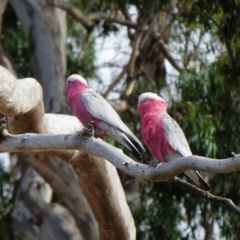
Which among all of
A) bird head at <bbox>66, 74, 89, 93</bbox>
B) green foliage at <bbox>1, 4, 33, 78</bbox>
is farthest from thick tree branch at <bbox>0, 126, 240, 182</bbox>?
green foliage at <bbox>1, 4, 33, 78</bbox>

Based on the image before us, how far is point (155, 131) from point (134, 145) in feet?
0.53

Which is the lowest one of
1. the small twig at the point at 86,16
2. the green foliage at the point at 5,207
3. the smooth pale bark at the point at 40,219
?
the green foliage at the point at 5,207

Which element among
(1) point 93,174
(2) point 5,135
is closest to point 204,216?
(1) point 93,174

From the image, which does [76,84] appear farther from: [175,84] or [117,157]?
[175,84]

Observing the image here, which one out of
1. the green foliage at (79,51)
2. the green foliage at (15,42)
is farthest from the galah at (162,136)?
the green foliage at (15,42)

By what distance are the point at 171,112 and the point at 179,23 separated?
1.49m

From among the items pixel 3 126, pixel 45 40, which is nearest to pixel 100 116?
Answer: pixel 3 126

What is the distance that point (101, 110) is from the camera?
14.2 ft

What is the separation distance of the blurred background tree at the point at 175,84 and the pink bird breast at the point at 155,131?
9.52 ft

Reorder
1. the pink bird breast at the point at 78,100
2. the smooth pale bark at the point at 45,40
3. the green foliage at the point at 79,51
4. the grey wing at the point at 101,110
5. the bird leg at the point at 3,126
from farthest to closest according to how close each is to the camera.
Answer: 1. the green foliage at the point at 79,51
2. the smooth pale bark at the point at 45,40
3. the pink bird breast at the point at 78,100
4. the grey wing at the point at 101,110
5. the bird leg at the point at 3,126

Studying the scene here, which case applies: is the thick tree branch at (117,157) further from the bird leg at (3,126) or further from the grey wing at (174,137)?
the grey wing at (174,137)

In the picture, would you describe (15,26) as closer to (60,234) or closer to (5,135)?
(60,234)

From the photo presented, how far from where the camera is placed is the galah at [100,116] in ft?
13.3

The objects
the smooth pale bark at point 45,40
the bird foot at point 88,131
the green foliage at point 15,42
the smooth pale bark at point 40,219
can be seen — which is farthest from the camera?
the green foliage at point 15,42
